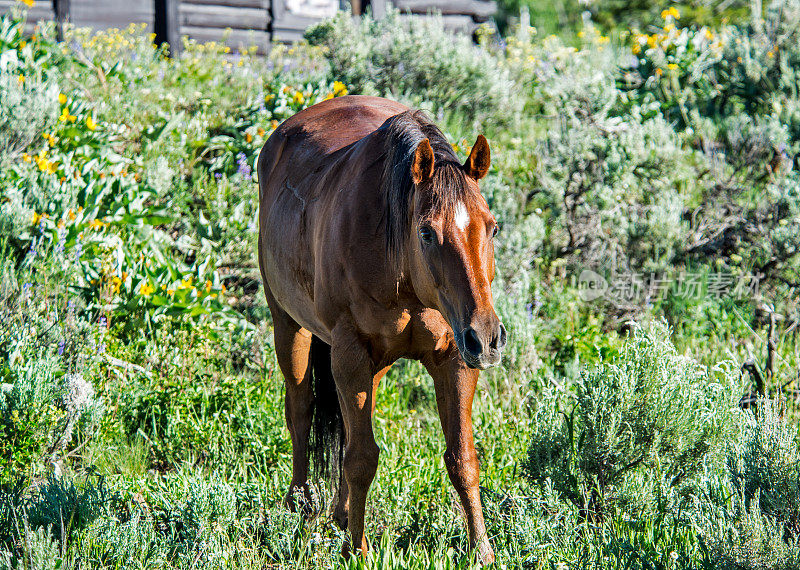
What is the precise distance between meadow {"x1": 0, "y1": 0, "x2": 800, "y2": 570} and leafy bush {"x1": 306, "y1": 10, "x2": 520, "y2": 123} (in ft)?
0.10

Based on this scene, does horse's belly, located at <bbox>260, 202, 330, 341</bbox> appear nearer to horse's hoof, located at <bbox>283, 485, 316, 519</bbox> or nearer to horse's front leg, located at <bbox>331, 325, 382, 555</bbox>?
horse's front leg, located at <bbox>331, 325, 382, 555</bbox>

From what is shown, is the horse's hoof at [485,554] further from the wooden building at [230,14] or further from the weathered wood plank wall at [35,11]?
the weathered wood plank wall at [35,11]

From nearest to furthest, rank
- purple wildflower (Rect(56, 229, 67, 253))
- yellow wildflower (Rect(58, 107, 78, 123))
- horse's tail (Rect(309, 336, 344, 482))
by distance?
horse's tail (Rect(309, 336, 344, 482)), purple wildflower (Rect(56, 229, 67, 253)), yellow wildflower (Rect(58, 107, 78, 123))

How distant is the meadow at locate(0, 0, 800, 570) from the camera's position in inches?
131

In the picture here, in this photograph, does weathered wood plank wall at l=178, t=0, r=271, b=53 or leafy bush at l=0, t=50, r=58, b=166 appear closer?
leafy bush at l=0, t=50, r=58, b=166

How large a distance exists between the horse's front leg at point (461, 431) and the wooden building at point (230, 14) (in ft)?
25.2

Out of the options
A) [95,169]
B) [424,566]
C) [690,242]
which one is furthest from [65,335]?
[690,242]

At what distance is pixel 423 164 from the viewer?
8.62 feet

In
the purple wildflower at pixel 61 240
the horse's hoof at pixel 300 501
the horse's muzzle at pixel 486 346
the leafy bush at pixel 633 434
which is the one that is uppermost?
the horse's muzzle at pixel 486 346

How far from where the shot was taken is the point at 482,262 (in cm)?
251

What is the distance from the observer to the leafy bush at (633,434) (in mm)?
3602

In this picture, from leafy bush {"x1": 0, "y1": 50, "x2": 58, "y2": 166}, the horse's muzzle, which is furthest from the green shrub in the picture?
leafy bush {"x1": 0, "y1": 50, "x2": 58, "y2": 166}

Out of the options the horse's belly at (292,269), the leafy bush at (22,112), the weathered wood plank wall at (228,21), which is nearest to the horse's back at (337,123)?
the horse's belly at (292,269)

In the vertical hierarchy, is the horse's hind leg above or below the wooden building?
below
